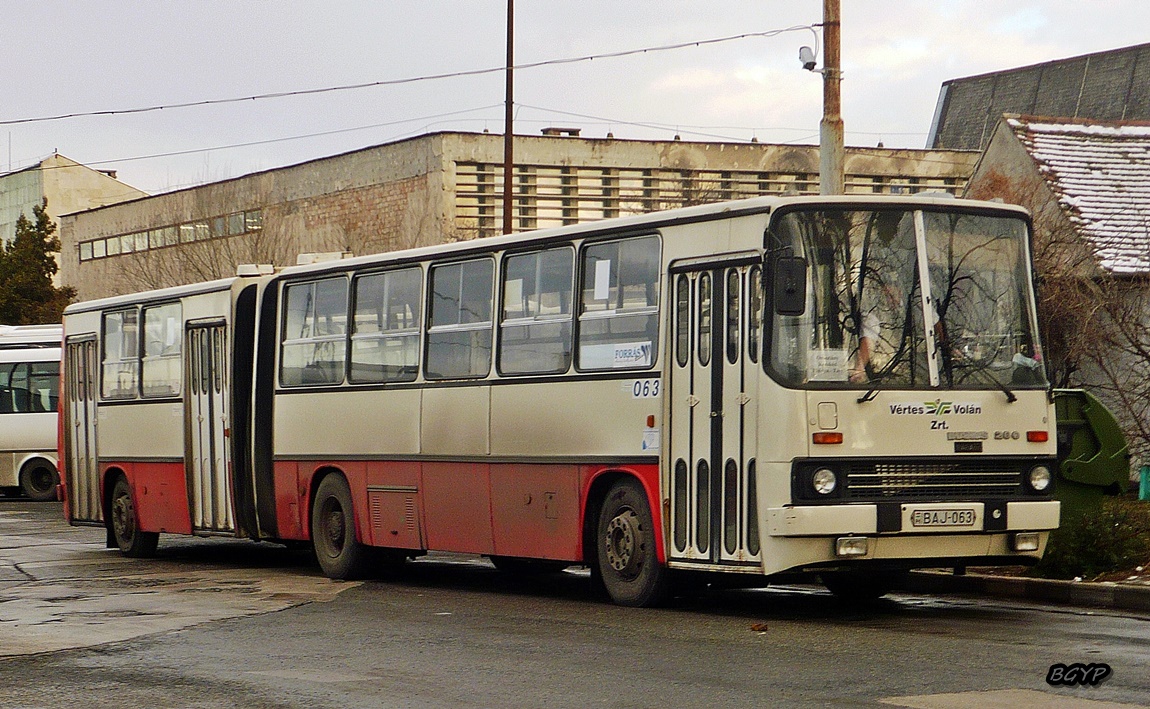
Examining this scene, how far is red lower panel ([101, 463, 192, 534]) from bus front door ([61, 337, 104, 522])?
86 centimetres

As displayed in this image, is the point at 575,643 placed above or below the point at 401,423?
below

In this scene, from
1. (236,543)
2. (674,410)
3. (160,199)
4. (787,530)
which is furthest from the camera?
(160,199)

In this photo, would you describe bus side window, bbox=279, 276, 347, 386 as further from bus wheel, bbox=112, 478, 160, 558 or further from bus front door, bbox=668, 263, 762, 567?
bus front door, bbox=668, 263, 762, 567

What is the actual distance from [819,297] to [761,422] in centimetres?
93

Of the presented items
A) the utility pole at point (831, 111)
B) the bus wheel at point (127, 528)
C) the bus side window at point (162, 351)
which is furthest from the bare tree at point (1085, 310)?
the bus wheel at point (127, 528)

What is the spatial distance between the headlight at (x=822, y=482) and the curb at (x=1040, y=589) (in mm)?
2815

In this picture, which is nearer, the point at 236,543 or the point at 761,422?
the point at 761,422

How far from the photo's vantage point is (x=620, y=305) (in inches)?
543

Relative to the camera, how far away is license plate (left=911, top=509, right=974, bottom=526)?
12.2 meters

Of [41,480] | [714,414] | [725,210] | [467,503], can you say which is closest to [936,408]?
[714,414]

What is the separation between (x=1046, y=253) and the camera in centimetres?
2538

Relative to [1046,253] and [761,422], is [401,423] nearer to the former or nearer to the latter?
[761,422]

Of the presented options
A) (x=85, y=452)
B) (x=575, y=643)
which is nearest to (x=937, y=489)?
(x=575, y=643)

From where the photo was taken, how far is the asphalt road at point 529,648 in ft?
29.6
